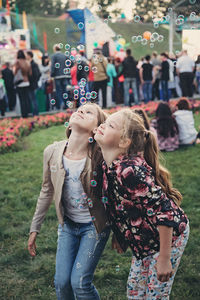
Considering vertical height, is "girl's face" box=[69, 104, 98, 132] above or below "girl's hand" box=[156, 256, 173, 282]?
above

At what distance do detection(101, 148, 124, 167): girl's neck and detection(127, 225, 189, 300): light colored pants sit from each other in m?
0.60

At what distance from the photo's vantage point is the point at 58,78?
1036 centimetres

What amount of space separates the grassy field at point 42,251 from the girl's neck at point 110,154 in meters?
1.38

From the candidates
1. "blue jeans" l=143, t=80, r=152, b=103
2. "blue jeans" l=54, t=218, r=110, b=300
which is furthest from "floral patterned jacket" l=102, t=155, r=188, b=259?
"blue jeans" l=143, t=80, r=152, b=103

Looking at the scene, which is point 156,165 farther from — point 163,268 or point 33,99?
point 33,99

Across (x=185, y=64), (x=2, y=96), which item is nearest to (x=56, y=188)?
(x=185, y=64)

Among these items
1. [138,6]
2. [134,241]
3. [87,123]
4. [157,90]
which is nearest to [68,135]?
[87,123]

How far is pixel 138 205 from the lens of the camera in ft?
7.43

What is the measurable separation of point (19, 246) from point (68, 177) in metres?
1.80

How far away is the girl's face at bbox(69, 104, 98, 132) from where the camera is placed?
268 cm

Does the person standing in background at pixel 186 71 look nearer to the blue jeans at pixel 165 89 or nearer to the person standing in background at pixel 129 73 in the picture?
the blue jeans at pixel 165 89

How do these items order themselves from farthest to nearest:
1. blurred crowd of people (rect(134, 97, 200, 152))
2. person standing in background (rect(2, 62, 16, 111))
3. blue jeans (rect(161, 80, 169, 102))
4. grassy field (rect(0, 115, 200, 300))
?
1. blue jeans (rect(161, 80, 169, 102))
2. person standing in background (rect(2, 62, 16, 111))
3. blurred crowd of people (rect(134, 97, 200, 152))
4. grassy field (rect(0, 115, 200, 300))

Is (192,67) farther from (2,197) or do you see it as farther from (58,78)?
(2,197)

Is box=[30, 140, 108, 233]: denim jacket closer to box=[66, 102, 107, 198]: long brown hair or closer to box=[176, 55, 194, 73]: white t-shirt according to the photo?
box=[66, 102, 107, 198]: long brown hair
